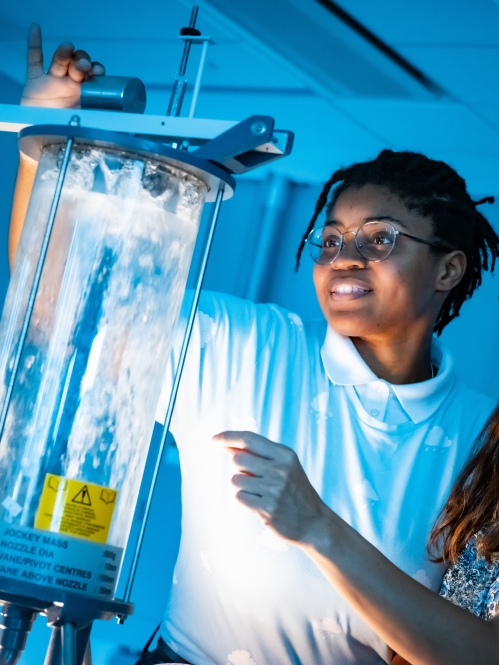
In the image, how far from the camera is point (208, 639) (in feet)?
4.37

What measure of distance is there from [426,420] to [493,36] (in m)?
1.17

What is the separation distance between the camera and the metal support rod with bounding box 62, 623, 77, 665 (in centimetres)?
70

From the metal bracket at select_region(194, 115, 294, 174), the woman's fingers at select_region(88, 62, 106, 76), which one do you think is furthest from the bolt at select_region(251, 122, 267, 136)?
the woman's fingers at select_region(88, 62, 106, 76)

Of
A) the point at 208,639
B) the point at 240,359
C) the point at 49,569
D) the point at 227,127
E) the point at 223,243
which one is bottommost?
the point at 208,639

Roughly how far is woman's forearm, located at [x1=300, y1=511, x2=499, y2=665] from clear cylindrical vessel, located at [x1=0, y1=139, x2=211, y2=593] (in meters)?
0.35

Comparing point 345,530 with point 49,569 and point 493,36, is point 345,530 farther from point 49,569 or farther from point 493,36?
point 493,36

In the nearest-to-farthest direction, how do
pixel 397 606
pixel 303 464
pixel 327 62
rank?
pixel 397 606
pixel 303 464
pixel 327 62

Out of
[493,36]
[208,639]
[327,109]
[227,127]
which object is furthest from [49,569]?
[327,109]

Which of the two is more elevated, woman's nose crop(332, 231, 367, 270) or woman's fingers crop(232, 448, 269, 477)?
woman's nose crop(332, 231, 367, 270)

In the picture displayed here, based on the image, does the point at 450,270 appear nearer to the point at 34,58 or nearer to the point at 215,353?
the point at 215,353

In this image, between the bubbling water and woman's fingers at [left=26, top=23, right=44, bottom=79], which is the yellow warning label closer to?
the bubbling water

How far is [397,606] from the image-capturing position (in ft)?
3.70

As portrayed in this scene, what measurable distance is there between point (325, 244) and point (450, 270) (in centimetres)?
25

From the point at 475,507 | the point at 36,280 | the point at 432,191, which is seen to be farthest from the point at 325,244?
the point at 36,280
